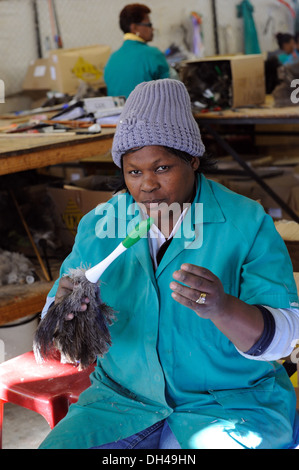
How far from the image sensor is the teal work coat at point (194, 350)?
1516 mm

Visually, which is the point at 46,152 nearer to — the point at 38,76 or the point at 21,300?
the point at 21,300

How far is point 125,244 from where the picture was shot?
148 cm

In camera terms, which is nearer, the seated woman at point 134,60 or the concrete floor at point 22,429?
the concrete floor at point 22,429

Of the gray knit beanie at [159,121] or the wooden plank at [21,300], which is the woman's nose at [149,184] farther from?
the wooden plank at [21,300]

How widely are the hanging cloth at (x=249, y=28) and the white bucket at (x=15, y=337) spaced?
26.3ft

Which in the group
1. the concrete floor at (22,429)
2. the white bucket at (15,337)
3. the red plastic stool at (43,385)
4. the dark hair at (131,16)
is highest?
the dark hair at (131,16)

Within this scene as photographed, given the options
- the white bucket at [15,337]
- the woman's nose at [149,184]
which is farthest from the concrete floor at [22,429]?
the woman's nose at [149,184]

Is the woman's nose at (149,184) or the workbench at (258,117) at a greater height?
the woman's nose at (149,184)

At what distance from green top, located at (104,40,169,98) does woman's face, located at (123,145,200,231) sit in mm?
3321

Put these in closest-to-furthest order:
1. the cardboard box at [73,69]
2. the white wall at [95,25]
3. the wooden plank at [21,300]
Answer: the wooden plank at [21,300] → the cardboard box at [73,69] → the white wall at [95,25]

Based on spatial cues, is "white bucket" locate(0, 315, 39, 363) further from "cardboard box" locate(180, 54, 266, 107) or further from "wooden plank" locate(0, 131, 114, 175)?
"cardboard box" locate(180, 54, 266, 107)

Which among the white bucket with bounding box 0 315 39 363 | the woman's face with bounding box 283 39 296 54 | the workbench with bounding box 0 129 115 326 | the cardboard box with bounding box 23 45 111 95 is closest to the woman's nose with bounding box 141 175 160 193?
the workbench with bounding box 0 129 115 326

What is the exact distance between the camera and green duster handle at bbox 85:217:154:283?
147 cm

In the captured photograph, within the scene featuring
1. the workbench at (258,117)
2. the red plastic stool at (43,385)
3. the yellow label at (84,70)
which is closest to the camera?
the red plastic stool at (43,385)
